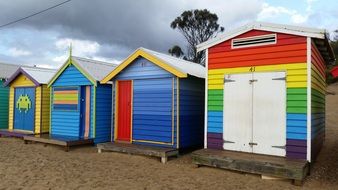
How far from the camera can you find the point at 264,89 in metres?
7.78

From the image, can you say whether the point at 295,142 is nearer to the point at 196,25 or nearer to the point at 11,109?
the point at 11,109

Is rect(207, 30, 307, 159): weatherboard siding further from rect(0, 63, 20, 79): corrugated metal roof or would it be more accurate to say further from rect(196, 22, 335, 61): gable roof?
rect(0, 63, 20, 79): corrugated metal roof

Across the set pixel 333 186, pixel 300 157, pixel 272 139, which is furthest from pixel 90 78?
pixel 333 186

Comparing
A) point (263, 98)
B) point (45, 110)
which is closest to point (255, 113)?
point (263, 98)

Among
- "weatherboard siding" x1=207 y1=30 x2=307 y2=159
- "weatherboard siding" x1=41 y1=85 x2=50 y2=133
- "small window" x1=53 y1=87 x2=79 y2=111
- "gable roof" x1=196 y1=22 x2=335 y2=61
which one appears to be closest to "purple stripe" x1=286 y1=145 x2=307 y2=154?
"weatherboard siding" x1=207 y1=30 x2=307 y2=159

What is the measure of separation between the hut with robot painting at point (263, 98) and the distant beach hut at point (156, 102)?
1195 mm

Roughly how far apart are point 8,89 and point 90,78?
23.5 feet

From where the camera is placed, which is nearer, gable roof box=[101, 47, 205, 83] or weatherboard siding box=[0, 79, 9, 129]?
gable roof box=[101, 47, 205, 83]

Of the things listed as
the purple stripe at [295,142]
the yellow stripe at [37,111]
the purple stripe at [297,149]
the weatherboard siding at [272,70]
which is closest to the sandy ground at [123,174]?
the purple stripe at [297,149]

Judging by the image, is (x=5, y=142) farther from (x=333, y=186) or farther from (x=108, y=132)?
(x=333, y=186)

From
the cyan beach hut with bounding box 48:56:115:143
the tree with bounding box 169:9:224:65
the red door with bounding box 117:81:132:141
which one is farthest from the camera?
the tree with bounding box 169:9:224:65

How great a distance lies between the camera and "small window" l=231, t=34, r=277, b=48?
7.76 m

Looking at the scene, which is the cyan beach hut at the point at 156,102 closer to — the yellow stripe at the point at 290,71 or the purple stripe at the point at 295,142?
the yellow stripe at the point at 290,71

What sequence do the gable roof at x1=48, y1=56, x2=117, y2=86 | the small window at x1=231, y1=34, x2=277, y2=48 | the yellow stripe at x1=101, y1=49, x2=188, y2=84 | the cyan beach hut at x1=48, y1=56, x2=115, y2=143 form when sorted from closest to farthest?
the small window at x1=231, y1=34, x2=277, y2=48, the yellow stripe at x1=101, y1=49, x2=188, y2=84, the gable roof at x1=48, y1=56, x2=117, y2=86, the cyan beach hut at x1=48, y1=56, x2=115, y2=143
